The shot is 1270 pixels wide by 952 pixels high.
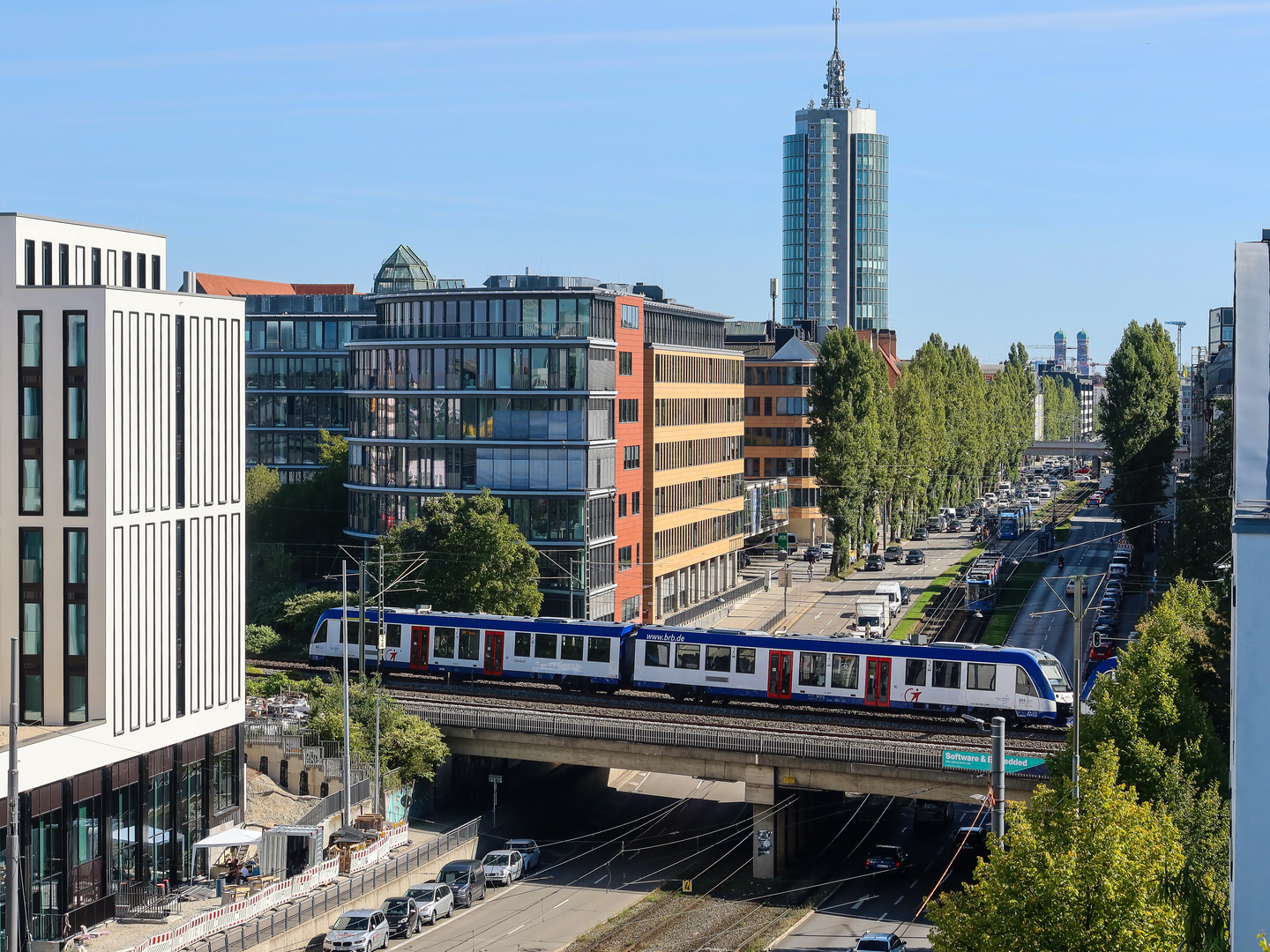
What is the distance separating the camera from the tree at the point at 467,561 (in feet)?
240

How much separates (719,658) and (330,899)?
65.1 feet

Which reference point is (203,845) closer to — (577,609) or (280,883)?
(280,883)

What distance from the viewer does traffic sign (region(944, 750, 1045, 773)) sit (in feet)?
159

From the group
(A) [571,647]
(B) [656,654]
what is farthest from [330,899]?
(B) [656,654]

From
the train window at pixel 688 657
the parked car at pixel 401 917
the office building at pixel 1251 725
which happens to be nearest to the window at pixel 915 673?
the train window at pixel 688 657

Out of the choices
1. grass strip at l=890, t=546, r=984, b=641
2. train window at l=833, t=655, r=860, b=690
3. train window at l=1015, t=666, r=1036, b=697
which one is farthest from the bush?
train window at l=1015, t=666, r=1036, b=697

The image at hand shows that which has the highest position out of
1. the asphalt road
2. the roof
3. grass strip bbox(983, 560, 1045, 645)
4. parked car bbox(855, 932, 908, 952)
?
the roof

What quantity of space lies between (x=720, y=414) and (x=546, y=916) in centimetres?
6203

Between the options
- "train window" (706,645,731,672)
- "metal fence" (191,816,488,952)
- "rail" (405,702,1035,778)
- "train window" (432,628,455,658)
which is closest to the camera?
"metal fence" (191,816,488,952)


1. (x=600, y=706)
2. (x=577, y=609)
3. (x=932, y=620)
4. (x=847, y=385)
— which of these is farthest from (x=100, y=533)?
(x=847, y=385)

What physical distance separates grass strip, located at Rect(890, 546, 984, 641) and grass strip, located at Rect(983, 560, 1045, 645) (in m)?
4.37

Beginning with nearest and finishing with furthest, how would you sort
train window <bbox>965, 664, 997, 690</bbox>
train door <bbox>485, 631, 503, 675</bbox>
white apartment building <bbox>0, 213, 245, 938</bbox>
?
white apartment building <bbox>0, 213, 245, 938</bbox>, train window <bbox>965, 664, 997, 690</bbox>, train door <bbox>485, 631, 503, 675</bbox>

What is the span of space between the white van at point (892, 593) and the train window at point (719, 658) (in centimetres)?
3762

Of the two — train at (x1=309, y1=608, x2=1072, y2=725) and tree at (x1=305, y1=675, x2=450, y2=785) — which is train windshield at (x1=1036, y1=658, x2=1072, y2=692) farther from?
tree at (x1=305, y1=675, x2=450, y2=785)
